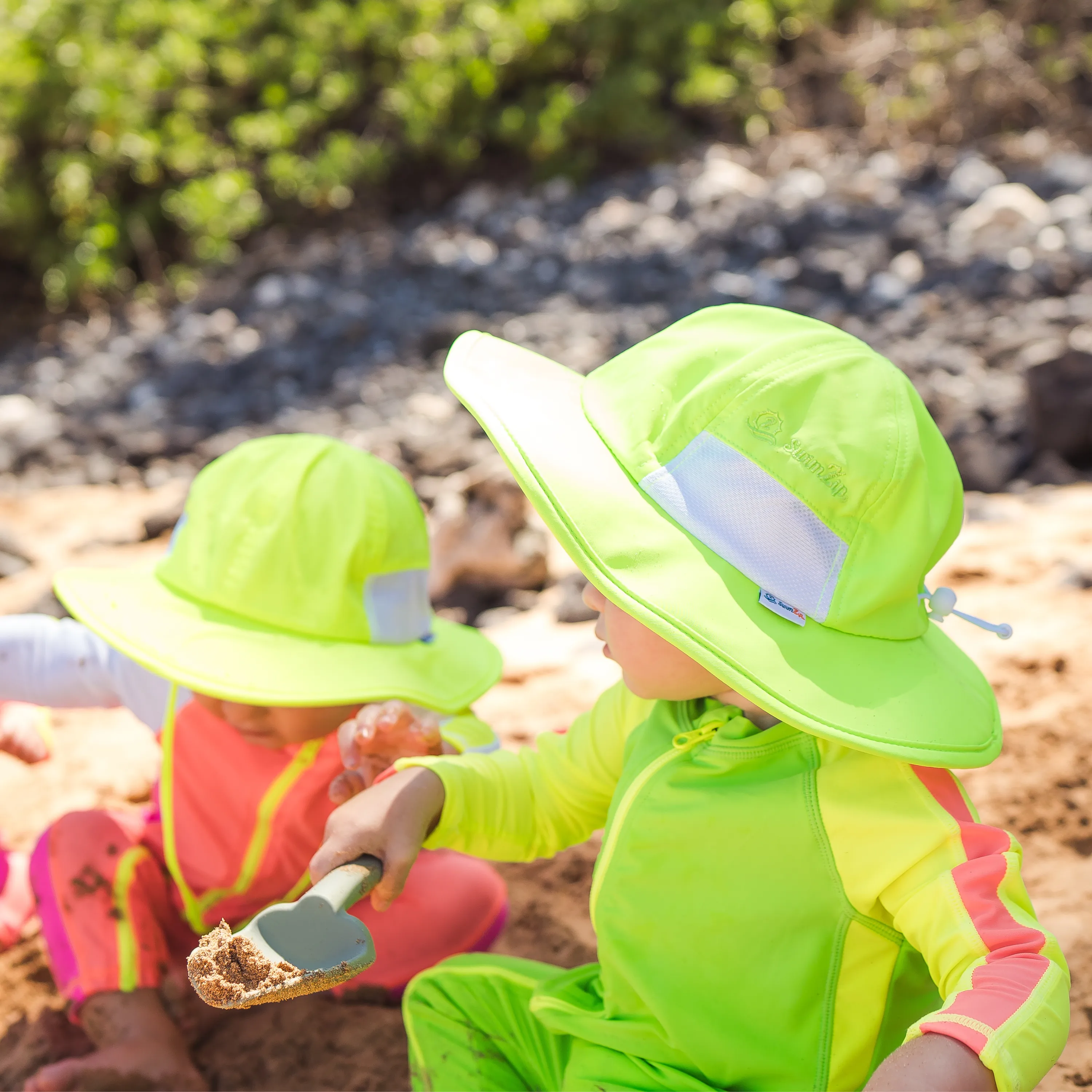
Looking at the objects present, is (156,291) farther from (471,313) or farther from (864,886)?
(864,886)

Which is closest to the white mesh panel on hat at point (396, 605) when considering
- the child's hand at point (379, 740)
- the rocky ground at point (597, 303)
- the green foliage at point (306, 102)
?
the child's hand at point (379, 740)

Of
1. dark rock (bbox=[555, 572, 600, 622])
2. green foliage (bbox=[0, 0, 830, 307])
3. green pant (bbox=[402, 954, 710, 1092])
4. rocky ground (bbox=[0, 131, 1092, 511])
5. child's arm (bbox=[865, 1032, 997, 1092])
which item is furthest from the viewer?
green foliage (bbox=[0, 0, 830, 307])

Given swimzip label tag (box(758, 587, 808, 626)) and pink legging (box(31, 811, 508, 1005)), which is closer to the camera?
swimzip label tag (box(758, 587, 808, 626))

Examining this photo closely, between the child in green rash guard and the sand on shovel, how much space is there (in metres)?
0.18

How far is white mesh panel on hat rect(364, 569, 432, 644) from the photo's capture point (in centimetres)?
169

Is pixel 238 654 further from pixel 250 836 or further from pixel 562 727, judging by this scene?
pixel 562 727

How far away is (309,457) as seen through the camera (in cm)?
170

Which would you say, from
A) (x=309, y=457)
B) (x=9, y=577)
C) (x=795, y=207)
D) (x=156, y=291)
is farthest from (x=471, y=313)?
(x=309, y=457)

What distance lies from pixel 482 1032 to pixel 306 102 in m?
7.35

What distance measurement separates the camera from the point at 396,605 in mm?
1715

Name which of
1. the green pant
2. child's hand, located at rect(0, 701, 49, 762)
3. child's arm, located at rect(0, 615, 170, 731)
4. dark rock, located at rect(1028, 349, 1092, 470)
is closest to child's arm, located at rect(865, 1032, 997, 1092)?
the green pant

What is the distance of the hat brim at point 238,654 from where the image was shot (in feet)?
4.99

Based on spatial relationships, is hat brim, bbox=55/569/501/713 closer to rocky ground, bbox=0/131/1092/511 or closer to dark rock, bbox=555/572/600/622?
dark rock, bbox=555/572/600/622

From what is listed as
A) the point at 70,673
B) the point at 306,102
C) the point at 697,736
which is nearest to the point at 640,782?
the point at 697,736
